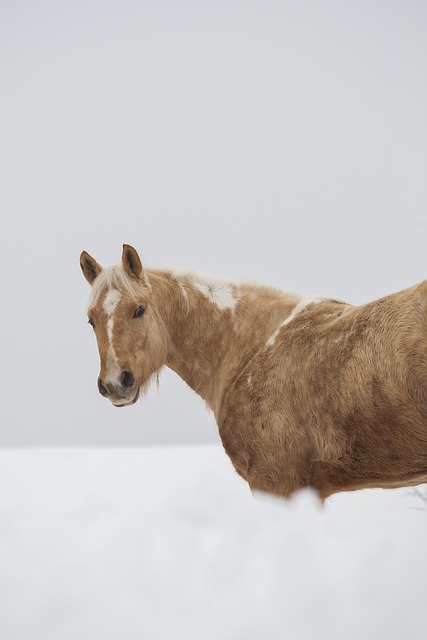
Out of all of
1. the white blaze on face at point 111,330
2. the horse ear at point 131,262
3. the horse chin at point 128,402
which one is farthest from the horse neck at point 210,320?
the horse chin at point 128,402

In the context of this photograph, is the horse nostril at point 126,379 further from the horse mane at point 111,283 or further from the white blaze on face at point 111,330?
the horse mane at point 111,283

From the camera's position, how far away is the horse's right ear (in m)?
4.28

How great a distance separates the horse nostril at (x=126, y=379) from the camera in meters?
3.85

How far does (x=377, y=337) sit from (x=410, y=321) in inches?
8.6

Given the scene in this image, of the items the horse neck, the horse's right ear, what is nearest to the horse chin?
the horse neck

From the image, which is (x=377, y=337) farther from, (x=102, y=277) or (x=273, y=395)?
(x=102, y=277)

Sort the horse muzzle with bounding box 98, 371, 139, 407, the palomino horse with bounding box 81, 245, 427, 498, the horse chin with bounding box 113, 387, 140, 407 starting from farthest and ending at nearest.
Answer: the horse chin with bounding box 113, 387, 140, 407 → the horse muzzle with bounding box 98, 371, 139, 407 → the palomino horse with bounding box 81, 245, 427, 498

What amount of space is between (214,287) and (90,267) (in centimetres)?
93

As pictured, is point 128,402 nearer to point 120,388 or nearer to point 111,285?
point 120,388

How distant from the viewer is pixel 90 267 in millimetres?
4328

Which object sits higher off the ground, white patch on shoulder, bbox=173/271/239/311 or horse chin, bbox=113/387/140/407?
white patch on shoulder, bbox=173/271/239/311

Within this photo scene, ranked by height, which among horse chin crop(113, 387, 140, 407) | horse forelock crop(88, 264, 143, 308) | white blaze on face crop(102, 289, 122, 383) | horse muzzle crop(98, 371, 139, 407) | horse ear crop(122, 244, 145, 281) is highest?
horse ear crop(122, 244, 145, 281)

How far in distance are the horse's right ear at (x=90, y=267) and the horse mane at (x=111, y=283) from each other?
25 centimetres

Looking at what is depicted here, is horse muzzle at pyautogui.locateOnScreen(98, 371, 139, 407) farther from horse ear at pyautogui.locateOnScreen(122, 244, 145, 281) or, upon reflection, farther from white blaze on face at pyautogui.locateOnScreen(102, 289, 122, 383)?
horse ear at pyautogui.locateOnScreen(122, 244, 145, 281)
